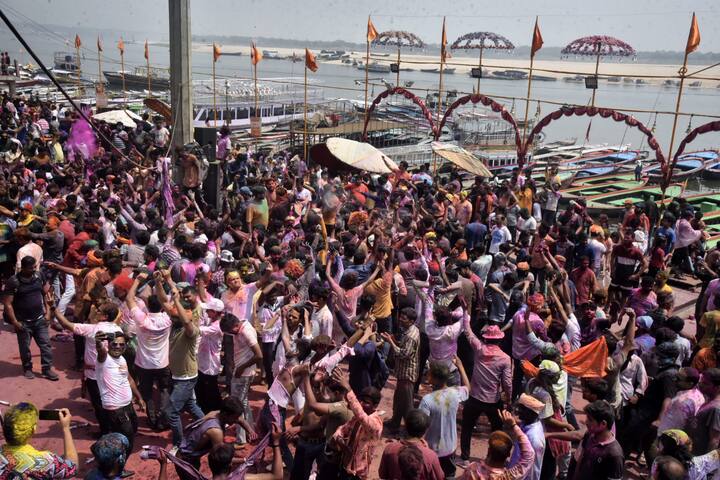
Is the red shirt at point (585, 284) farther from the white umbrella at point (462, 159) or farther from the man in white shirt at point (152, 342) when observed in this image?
the man in white shirt at point (152, 342)

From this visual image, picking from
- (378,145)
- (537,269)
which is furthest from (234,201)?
(378,145)

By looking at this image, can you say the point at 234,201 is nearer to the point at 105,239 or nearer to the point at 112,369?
the point at 105,239

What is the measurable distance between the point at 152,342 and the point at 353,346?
1742mm

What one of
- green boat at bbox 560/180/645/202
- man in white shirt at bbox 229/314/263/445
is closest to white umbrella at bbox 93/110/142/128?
green boat at bbox 560/180/645/202

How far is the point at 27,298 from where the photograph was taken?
666 cm

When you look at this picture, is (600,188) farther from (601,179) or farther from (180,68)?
(180,68)

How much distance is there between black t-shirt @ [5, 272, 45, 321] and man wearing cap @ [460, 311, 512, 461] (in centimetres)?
446

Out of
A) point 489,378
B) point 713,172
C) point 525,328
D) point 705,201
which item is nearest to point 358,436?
point 489,378

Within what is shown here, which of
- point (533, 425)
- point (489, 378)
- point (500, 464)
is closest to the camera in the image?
point (500, 464)

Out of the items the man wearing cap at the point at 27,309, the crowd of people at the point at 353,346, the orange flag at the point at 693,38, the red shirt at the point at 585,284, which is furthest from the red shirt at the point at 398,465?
the orange flag at the point at 693,38

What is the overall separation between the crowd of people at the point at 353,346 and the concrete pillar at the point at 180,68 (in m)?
1.02

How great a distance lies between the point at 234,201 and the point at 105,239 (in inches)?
154

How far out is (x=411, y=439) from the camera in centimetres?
418

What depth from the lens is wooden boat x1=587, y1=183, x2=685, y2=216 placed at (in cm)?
1812
